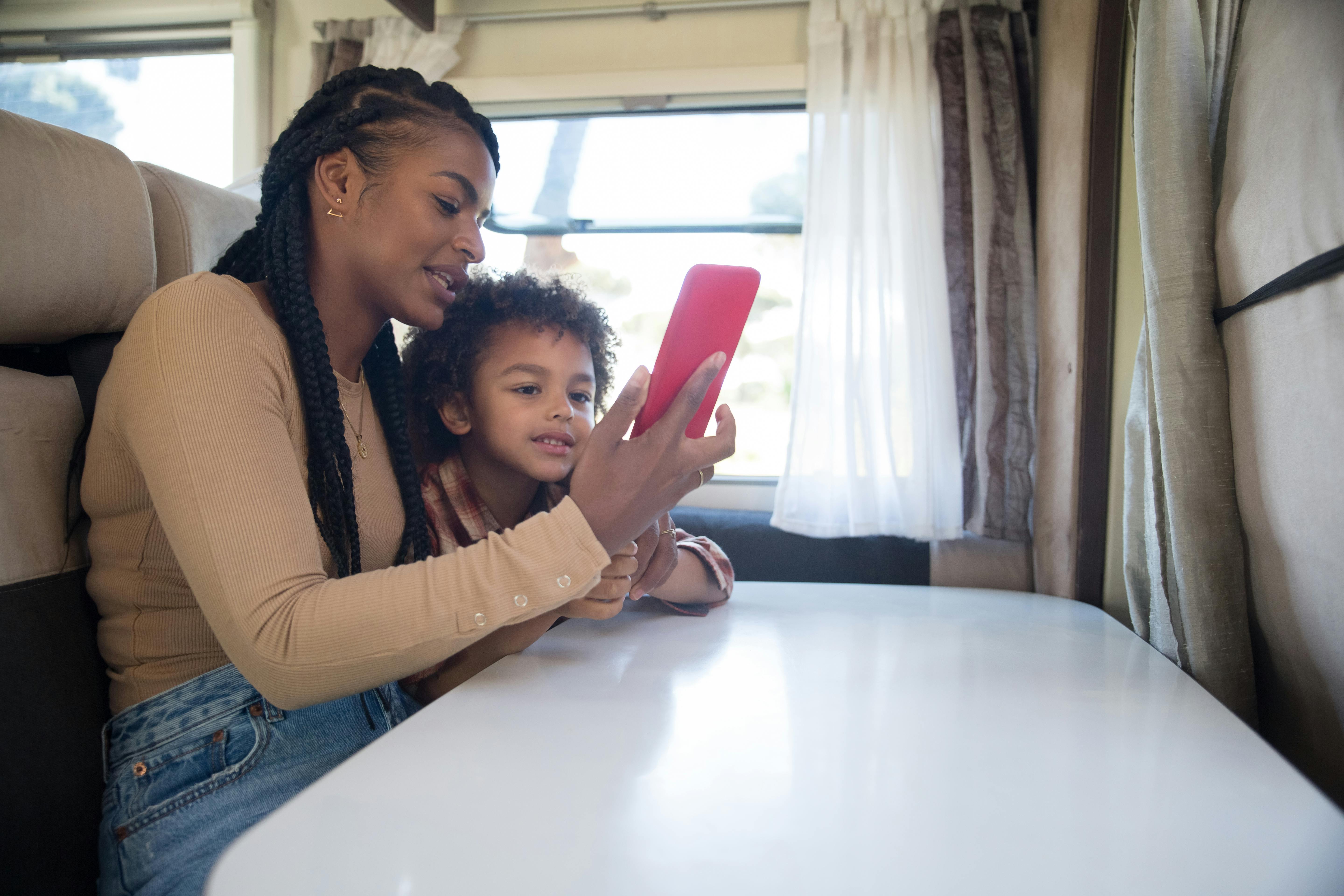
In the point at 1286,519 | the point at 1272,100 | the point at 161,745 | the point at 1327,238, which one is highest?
the point at 1272,100

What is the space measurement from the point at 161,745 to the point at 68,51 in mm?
2926

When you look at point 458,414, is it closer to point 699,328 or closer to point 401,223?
point 401,223

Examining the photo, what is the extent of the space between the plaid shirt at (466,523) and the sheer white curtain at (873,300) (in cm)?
91

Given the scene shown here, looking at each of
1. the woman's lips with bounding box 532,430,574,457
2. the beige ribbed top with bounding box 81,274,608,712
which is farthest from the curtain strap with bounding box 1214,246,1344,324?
the woman's lips with bounding box 532,430,574,457

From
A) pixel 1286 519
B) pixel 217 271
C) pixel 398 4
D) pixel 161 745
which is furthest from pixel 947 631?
pixel 398 4

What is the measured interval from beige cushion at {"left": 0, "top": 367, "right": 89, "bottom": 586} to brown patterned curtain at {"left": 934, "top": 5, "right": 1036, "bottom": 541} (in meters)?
1.79

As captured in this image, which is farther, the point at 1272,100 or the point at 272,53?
the point at 272,53

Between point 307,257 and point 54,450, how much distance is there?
339mm

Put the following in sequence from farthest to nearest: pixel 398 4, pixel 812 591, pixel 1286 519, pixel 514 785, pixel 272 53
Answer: pixel 272 53, pixel 398 4, pixel 812 591, pixel 1286 519, pixel 514 785

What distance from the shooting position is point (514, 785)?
1.80 ft

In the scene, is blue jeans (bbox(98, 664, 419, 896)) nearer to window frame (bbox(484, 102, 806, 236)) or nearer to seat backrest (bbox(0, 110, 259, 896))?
seat backrest (bbox(0, 110, 259, 896))

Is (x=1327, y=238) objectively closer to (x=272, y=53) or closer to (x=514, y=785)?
(x=514, y=785)

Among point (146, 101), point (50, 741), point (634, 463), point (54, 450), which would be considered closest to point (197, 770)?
point (50, 741)

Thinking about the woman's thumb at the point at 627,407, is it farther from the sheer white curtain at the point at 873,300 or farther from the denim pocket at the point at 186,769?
the sheer white curtain at the point at 873,300
